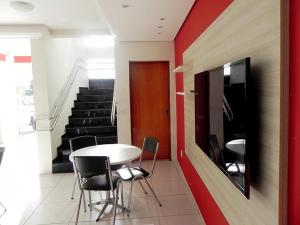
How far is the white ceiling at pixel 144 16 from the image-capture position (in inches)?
Answer: 109

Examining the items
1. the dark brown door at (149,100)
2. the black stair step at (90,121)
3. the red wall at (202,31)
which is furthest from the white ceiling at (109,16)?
the black stair step at (90,121)

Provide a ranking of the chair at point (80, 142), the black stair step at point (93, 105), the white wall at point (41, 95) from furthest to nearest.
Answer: the black stair step at point (93, 105) → the white wall at point (41, 95) → the chair at point (80, 142)

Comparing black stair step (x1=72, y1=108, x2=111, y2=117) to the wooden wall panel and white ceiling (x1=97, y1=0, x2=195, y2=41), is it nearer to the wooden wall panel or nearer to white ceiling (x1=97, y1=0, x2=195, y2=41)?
white ceiling (x1=97, y1=0, x2=195, y2=41)

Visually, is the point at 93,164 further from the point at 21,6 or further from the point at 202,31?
the point at 21,6

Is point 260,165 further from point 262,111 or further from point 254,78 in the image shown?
point 254,78

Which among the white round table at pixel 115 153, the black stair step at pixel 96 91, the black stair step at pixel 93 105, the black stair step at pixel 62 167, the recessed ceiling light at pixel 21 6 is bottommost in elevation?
the black stair step at pixel 62 167

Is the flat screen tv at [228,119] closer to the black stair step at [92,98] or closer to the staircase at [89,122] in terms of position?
the staircase at [89,122]

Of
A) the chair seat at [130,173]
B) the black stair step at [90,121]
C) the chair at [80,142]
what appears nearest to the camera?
the chair seat at [130,173]

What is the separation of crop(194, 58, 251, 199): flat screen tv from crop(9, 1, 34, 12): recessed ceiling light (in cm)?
285

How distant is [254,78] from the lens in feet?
4.40

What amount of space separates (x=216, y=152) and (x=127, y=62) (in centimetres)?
349

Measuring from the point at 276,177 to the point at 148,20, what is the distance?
290 cm

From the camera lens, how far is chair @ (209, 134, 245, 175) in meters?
1.42

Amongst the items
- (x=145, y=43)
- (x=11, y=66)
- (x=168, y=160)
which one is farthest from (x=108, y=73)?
(x=168, y=160)
